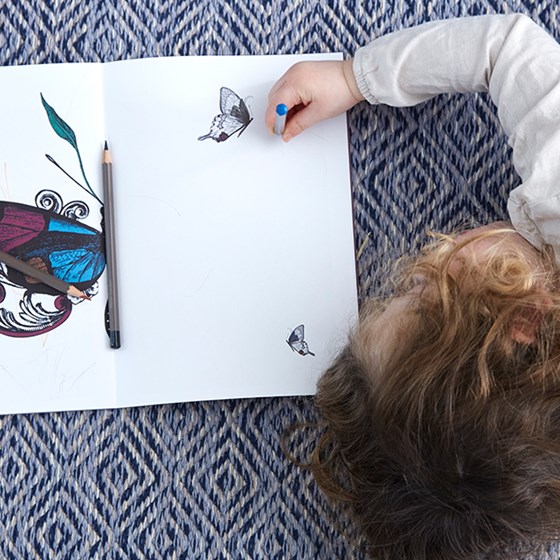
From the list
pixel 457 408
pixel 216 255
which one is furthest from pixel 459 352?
pixel 216 255

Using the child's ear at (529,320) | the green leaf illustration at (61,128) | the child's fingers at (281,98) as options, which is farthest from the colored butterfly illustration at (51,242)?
the child's ear at (529,320)

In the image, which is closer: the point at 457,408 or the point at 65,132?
the point at 457,408

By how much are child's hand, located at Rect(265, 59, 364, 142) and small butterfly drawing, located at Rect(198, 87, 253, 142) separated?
0.02 meters

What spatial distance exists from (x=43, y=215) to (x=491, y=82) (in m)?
0.33

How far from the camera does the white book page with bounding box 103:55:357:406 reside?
531mm

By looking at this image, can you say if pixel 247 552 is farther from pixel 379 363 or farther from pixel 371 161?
pixel 371 161

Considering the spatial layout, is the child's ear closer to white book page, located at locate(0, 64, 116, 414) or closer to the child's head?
the child's head

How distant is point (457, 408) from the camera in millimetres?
426

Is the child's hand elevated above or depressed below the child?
above

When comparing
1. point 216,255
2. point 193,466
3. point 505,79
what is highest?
point 505,79

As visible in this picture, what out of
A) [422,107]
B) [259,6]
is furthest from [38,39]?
[422,107]

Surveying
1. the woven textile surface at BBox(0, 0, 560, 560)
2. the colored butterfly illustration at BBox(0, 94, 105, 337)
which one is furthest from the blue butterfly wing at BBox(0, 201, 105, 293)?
the woven textile surface at BBox(0, 0, 560, 560)

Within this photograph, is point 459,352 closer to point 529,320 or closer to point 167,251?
point 529,320

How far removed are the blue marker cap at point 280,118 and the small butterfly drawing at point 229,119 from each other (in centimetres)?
2
